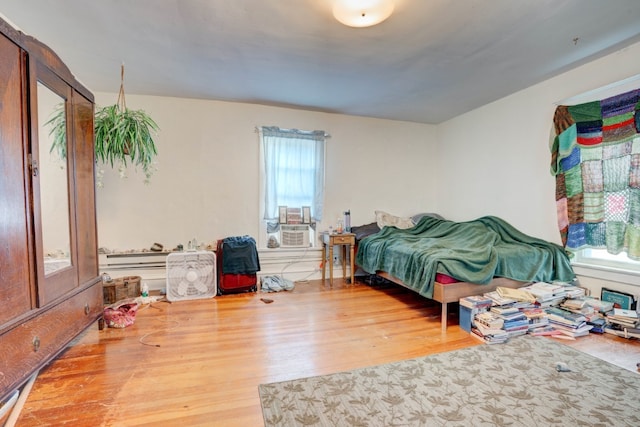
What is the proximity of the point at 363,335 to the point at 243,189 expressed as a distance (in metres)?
2.53

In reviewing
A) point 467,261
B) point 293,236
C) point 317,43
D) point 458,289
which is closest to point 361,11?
point 317,43

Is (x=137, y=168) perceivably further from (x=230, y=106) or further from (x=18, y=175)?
(x=18, y=175)

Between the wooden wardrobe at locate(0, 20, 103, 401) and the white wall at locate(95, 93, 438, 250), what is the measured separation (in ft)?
5.16

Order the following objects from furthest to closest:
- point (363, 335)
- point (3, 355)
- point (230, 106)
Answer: point (230, 106)
point (363, 335)
point (3, 355)

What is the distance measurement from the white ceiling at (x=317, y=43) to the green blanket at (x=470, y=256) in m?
1.75

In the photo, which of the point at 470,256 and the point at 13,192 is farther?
the point at 470,256

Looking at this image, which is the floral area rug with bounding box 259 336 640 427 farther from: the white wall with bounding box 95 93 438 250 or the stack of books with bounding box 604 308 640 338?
the white wall with bounding box 95 93 438 250

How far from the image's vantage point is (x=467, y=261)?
2580mm

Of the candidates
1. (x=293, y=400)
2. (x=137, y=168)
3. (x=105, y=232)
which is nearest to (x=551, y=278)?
(x=293, y=400)

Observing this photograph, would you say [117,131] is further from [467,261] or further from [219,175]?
[467,261]

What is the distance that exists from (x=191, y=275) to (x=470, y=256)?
2.97 metres

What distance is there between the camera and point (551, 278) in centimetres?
285

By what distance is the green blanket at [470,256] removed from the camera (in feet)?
8.49

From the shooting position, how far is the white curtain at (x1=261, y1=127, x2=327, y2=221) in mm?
3975
